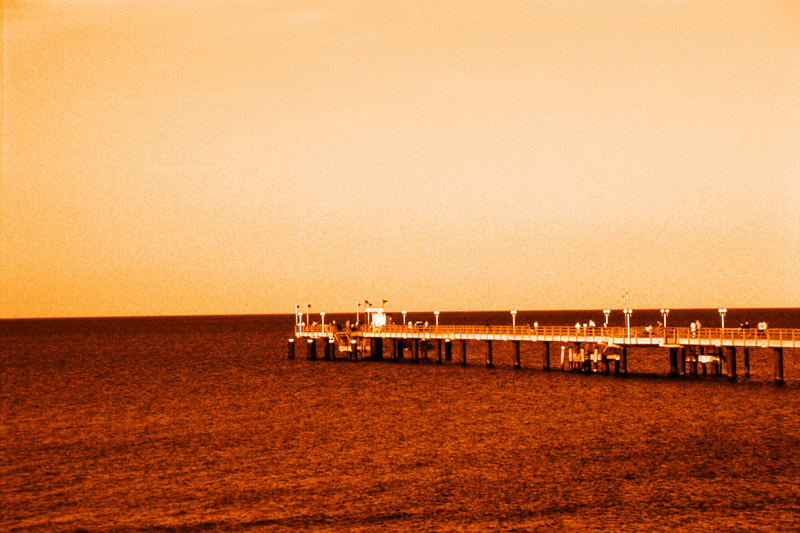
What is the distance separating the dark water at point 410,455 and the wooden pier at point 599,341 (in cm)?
229

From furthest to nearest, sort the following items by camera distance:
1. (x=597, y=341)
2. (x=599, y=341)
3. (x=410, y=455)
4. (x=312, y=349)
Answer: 1. (x=312, y=349)
2. (x=597, y=341)
3. (x=599, y=341)
4. (x=410, y=455)

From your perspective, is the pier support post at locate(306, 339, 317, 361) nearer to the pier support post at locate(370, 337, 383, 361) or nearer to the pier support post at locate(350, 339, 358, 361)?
the pier support post at locate(350, 339, 358, 361)

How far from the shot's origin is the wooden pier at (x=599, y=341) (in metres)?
68.2

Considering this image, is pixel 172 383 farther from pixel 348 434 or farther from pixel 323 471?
pixel 323 471

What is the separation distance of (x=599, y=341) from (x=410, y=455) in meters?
36.3

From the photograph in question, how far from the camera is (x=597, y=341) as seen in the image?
79062mm

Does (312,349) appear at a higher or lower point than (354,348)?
lower

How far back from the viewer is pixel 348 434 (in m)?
52.5

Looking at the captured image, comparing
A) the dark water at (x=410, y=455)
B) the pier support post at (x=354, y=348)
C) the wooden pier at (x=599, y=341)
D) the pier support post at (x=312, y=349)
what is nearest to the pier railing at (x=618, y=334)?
the wooden pier at (x=599, y=341)

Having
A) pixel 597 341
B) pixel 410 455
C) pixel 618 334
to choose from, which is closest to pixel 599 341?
pixel 597 341

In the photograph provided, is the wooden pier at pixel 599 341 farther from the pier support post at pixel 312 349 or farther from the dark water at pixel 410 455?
the dark water at pixel 410 455

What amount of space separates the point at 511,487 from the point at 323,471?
7.87 meters

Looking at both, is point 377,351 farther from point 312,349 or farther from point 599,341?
point 599,341

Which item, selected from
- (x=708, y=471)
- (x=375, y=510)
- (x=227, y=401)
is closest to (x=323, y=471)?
(x=375, y=510)
